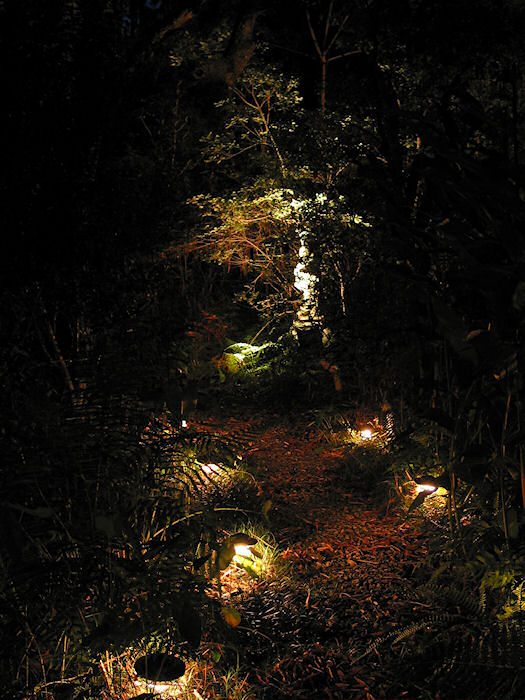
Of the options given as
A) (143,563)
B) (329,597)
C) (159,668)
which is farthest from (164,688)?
(329,597)

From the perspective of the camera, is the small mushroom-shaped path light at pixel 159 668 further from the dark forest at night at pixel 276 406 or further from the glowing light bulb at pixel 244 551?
the glowing light bulb at pixel 244 551

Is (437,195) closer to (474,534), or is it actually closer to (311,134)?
(474,534)

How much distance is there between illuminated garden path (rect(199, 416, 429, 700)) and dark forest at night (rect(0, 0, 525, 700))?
0.01m

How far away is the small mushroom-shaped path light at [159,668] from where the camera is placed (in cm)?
191

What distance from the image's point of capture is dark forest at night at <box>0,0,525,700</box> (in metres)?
2.04

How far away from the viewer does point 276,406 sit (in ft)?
17.5

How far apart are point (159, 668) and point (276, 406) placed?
11.4 feet

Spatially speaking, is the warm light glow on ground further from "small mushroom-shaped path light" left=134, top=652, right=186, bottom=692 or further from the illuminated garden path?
the illuminated garden path

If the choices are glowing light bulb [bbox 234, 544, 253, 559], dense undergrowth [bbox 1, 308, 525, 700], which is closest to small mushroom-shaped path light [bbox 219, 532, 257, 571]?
dense undergrowth [bbox 1, 308, 525, 700]

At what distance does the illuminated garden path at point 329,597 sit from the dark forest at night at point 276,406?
0.01 metres

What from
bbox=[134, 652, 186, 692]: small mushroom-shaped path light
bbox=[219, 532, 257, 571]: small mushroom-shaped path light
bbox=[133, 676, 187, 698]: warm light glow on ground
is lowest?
bbox=[133, 676, 187, 698]: warm light glow on ground

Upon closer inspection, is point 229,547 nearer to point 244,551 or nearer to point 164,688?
point 164,688

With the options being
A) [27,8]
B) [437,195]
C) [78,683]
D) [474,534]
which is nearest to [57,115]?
[27,8]

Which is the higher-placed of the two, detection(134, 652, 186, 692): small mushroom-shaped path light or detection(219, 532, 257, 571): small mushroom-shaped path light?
detection(219, 532, 257, 571): small mushroom-shaped path light
